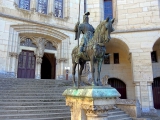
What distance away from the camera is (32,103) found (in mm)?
5871

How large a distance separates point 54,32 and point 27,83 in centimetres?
528

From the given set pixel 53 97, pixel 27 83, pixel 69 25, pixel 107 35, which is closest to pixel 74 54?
pixel 107 35

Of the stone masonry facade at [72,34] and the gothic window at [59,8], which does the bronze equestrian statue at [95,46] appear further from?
the gothic window at [59,8]

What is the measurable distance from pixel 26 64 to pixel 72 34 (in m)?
4.27

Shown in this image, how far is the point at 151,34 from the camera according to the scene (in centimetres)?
1128

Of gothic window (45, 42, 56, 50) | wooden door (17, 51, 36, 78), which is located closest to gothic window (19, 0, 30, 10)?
gothic window (45, 42, 56, 50)

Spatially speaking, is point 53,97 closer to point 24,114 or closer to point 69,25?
point 24,114

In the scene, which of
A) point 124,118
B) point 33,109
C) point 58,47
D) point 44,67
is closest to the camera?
point 33,109

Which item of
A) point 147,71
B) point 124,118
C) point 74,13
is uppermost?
point 74,13

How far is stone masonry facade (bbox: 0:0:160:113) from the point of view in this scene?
1038 centimetres

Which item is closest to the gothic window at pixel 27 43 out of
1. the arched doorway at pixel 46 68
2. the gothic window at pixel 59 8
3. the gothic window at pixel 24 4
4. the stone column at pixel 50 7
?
the gothic window at pixel 24 4

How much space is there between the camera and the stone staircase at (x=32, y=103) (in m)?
5.18

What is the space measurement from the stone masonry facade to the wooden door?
0.39 m

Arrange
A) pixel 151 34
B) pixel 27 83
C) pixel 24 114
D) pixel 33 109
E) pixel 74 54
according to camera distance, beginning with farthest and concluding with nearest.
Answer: pixel 151 34 → pixel 27 83 → pixel 33 109 → pixel 24 114 → pixel 74 54
